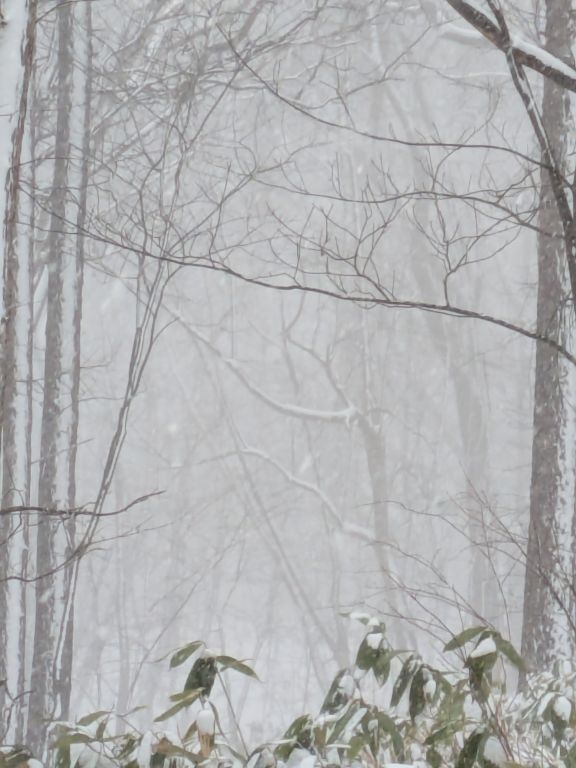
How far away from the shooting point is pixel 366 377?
714 inches

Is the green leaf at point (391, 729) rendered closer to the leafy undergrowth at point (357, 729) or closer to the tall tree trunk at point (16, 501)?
the leafy undergrowth at point (357, 729)

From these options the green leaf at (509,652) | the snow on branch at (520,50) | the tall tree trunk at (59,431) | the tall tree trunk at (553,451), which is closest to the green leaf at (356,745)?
the green leaf at (509,652)

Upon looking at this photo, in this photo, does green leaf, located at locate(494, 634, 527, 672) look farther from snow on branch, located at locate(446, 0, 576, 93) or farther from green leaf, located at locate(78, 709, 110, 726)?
snow on branch, located at locate(446, 0, 576, 93)

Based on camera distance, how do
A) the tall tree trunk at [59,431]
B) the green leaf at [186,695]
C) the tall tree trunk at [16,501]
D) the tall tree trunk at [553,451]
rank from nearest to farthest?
the green leaf at [186,695]
the tall tree trunk at [553,451]
the tall tree trunk at [16,501]
the tall tree trunk at [59,431]

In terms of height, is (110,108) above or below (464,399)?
above

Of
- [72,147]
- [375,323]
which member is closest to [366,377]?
[375,323]

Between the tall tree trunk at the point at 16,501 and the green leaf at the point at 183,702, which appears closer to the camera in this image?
the green leaf at the point at 183,702

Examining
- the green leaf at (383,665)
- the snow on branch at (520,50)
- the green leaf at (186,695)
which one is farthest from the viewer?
the snow on branch at (520,50)

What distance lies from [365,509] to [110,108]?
64.2 feet

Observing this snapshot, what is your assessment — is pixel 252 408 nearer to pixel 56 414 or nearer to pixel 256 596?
pixel 256 596

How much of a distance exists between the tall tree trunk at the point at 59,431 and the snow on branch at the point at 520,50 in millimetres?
3445

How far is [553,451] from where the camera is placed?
18.9ft

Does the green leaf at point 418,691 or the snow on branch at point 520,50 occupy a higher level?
the snow on branch at point 520,50

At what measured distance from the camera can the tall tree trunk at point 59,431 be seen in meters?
6.28
